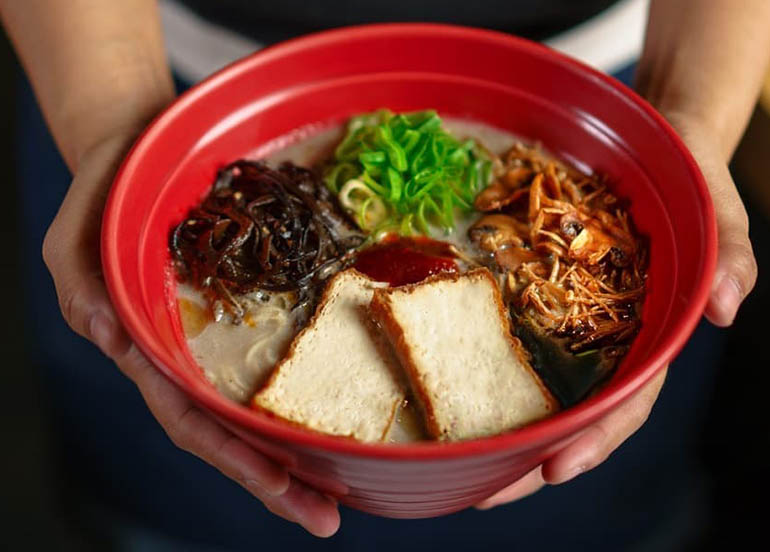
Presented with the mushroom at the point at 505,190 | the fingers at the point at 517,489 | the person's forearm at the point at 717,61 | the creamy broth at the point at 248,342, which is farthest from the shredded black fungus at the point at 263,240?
the person's forearm at the point at 717,61

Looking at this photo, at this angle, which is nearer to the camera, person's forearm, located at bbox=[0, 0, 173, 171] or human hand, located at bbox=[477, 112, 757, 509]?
human hand, located at bbox=[477, 112, 757, 509]

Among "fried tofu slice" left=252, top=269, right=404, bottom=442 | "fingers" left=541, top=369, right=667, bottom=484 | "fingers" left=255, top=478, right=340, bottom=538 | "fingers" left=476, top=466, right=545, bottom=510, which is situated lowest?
"fingers" left=476, top=466, right=545, bottom=510

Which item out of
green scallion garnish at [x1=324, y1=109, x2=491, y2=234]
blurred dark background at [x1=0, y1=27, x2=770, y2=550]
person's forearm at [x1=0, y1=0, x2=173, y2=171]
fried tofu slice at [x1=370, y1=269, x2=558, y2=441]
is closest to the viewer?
fried tofu slice at [x1=370, y1=269, x2=558, y2=441]

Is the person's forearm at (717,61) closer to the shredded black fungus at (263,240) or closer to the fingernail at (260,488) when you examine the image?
the shredded black fungus at (263,240)

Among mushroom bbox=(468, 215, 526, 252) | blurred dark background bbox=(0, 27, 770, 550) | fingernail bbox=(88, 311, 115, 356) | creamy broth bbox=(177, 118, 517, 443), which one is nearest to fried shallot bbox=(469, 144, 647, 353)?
mushroom bbox=(468, 215, 526, 252)

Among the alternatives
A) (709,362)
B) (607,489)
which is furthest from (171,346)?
(709,362)

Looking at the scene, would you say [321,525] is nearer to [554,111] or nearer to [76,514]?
[554,111]

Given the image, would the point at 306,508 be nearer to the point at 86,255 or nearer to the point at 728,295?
the point at 86,255

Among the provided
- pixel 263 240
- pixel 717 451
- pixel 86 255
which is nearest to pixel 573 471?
pixel 263 240

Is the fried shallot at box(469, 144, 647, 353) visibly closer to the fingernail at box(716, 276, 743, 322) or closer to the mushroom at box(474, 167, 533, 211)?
the mushroom at box(474, 167, 533, 211)
